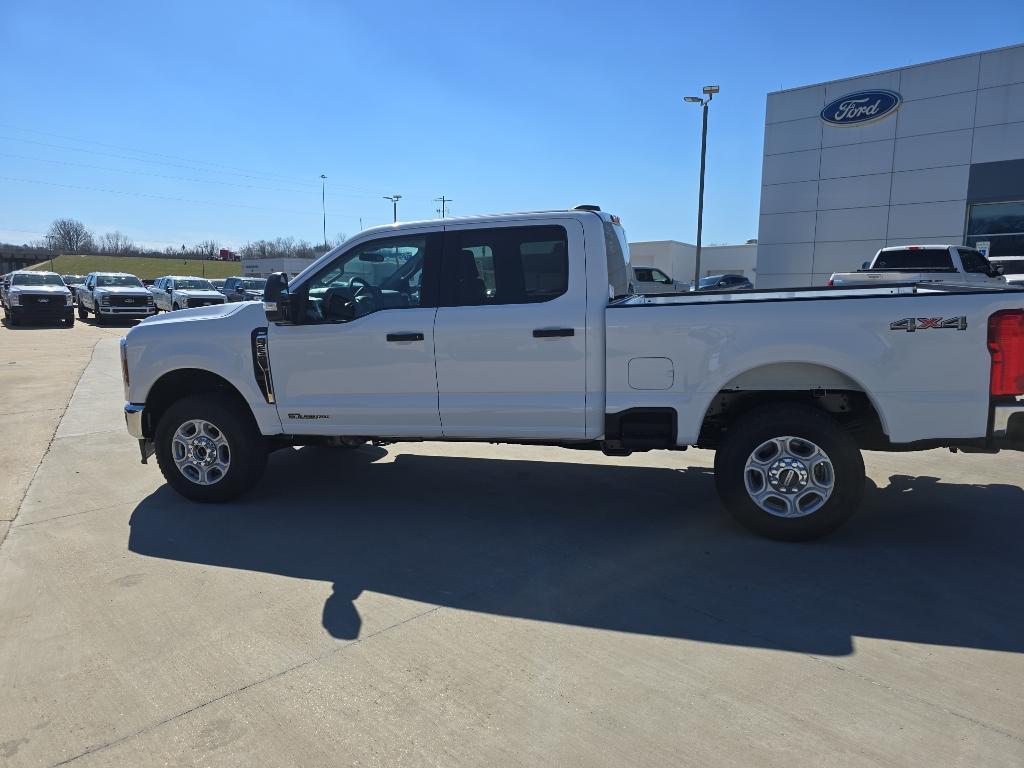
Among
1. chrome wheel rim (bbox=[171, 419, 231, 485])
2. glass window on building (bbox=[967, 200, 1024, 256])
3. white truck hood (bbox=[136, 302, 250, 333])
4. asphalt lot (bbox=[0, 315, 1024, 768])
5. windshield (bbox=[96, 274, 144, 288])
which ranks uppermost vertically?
glass window on building (bbox=[967, 200, 1024, 256])

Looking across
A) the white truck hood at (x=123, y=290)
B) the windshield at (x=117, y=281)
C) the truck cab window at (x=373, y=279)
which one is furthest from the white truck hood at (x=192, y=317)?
the windshield at (x=117, y=281)

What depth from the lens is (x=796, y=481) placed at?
424 centimetres

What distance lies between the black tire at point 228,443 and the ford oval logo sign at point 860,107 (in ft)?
85.6

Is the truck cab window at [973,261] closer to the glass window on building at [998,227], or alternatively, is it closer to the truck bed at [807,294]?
the glass window on building at [998,227]

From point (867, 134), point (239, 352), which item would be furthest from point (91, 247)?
point (239, 352)

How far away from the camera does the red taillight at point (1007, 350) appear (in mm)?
3752

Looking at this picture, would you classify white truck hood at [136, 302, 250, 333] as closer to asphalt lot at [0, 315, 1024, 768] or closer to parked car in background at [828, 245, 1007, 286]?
asphalt lot at [0, 315, 1024, 768]

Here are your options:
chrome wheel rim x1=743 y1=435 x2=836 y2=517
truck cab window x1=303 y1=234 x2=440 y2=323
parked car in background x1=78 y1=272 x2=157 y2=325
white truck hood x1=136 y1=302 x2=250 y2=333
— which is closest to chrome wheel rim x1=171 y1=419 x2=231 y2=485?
white truck hood x1=136 y1=302 x2=250 y2=333

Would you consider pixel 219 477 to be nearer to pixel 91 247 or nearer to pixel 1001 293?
pixel 1001 293

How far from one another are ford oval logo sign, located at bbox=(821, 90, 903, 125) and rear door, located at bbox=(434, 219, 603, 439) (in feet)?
81.0

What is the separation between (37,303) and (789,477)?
27.6 metres

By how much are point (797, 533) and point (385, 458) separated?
13.1 ft

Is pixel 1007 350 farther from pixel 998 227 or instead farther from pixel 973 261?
pixel 998 227

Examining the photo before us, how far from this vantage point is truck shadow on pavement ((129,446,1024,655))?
3.40 metres
